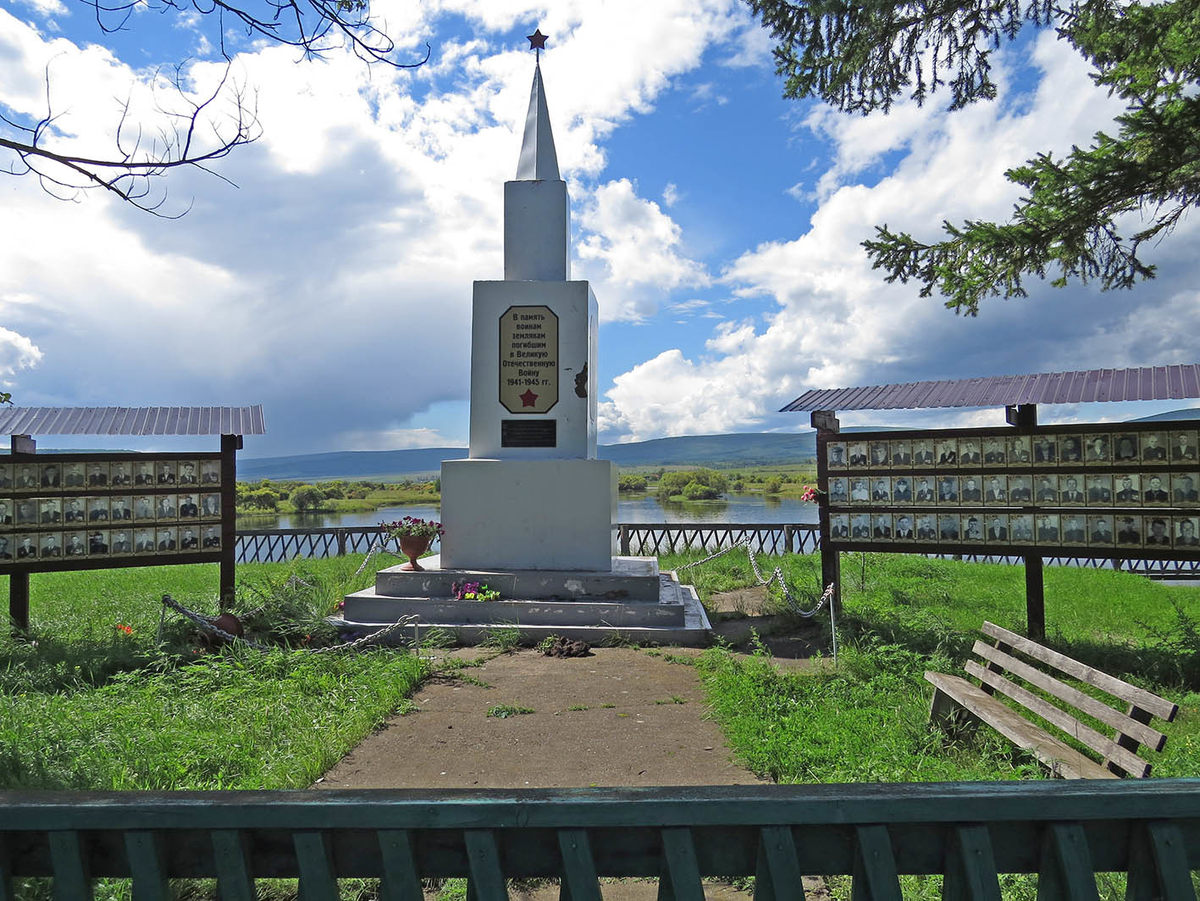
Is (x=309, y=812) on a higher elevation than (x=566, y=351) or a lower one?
lower

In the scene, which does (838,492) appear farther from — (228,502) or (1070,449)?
(228,502)

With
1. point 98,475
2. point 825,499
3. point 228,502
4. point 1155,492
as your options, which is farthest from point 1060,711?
point 98,475

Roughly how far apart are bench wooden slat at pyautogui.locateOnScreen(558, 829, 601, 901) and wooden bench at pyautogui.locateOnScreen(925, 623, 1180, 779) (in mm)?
2780

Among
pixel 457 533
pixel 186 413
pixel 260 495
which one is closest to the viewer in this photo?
pixel 186 413

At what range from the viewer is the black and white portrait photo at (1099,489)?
6.87m

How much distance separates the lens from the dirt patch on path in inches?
158

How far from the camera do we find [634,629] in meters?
7.59

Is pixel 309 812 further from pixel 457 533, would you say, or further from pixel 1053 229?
pixel 1053 229

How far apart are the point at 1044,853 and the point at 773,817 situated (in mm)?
462

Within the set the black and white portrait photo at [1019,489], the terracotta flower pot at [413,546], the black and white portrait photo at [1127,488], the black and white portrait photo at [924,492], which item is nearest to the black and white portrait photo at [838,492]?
the black and white portrait photo at [924,492]

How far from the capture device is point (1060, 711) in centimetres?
375

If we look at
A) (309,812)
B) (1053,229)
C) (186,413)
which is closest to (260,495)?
(186,413)

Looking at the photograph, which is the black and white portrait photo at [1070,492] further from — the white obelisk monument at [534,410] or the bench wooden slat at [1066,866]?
the bench wooden slat at [1066,866]

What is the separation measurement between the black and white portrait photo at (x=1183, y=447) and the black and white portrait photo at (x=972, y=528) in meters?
1.66
